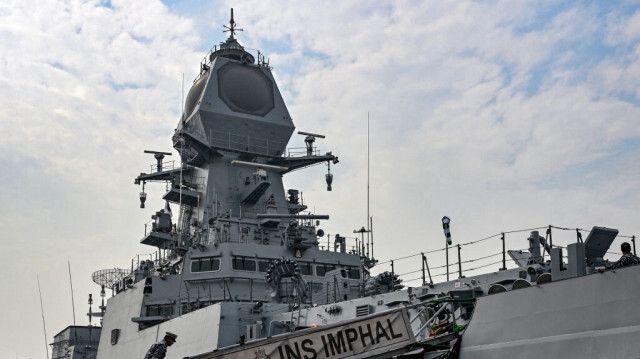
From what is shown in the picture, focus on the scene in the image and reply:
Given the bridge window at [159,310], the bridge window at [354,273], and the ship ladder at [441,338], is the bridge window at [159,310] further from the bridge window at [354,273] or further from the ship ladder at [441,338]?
the ship ladder at [441,338]

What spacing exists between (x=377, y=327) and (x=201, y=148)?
17024 mm

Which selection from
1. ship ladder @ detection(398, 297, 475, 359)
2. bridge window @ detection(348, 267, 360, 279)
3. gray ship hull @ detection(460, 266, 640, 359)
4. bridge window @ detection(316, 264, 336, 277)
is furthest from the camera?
bridge window @ detection(348, 267, 360, 279)

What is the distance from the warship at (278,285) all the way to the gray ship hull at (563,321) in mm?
18

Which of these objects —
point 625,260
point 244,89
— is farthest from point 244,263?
point 625,260

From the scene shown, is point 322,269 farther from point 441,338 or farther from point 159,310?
point 441,338

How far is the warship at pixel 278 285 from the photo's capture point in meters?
10.5

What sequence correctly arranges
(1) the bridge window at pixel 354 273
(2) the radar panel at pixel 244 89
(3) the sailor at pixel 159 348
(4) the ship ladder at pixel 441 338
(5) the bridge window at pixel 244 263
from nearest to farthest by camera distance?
(3) the sailor at pixel 159 348 < (4) the ship ladder at pixel 441 338 < (5) the bridge window at pixel 244 263 < (1) the bridge window at pixel 354 273 < (2) the radar panel at pixel 244 89

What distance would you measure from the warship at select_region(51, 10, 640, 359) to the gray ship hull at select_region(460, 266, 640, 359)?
0.02 m

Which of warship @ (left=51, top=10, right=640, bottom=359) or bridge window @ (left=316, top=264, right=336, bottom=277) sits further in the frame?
bridge window @ (left=316, top=264, right=336, bottom=277)

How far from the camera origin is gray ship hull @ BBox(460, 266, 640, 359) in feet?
31.6

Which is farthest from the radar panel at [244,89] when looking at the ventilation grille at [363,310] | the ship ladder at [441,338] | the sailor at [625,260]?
the sailor at [625,260]

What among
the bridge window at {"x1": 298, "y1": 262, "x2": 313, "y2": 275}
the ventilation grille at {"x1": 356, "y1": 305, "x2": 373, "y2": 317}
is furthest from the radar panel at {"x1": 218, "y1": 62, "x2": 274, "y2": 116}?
the ventilation grille at {"x1": 356, "y1": 305, "x2": 373, "y2": 317}

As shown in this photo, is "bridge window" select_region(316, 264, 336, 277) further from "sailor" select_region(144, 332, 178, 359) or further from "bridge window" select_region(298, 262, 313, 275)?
"sailor" select_region(144, 332, 178, 359)

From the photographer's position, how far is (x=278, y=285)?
19750 mm
